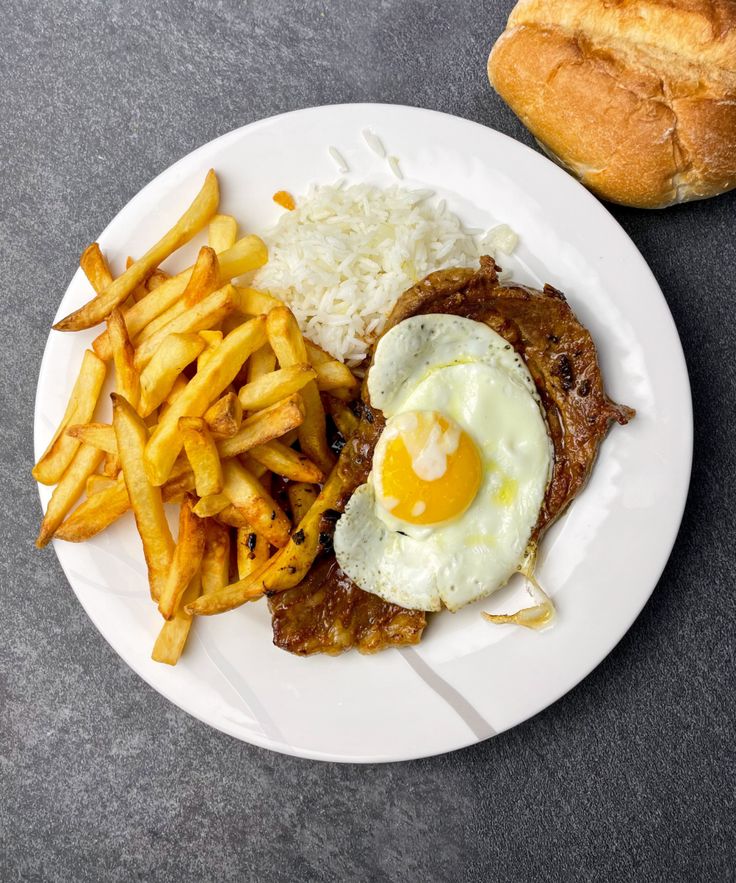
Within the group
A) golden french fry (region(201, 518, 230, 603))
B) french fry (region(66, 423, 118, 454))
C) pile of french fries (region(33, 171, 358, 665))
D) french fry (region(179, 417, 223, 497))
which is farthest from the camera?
golden french fry (region(201, 518, 230, 603))

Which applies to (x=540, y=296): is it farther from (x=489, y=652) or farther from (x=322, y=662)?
(x=322, y=662)

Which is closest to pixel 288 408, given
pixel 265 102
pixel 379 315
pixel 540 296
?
pixel 379 315

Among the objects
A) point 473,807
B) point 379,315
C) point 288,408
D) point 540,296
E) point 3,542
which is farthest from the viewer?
point 3,542

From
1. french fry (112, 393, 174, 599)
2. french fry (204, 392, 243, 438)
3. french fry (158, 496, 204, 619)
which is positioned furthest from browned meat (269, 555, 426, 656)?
french fry (204, 392, 243, 438)

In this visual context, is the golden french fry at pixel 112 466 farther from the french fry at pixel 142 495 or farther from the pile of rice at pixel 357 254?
the pile of rice at pixel 357 254

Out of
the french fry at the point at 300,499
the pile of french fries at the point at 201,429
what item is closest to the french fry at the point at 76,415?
the pile of french fries at the point at 201,429

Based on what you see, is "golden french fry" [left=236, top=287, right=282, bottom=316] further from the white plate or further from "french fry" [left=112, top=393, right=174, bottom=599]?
"french fry" [left=112, top=393, right=174, bottom=599]

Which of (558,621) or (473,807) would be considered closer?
(558,621)
